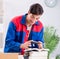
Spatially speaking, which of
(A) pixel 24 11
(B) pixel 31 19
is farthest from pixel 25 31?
(A) pixel 24 11

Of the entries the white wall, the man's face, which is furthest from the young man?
the white wall

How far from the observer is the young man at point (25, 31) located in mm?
1943

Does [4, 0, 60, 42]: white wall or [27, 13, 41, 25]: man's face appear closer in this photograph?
[27, 13, 41, 25]: man's face

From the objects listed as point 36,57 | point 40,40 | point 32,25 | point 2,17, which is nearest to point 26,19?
point 32,25

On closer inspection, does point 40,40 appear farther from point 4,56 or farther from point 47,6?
point 47,6

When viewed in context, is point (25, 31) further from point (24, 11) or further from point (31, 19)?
point (24, 11)

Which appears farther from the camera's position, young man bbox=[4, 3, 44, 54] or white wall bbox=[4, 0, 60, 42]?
white wall bbox=[4, 0, 60, 42]

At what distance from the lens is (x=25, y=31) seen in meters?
2.04

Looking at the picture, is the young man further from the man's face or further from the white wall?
the white wall

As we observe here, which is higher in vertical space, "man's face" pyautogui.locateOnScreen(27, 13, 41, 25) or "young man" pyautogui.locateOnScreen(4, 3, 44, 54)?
"man's face" pyautogui.locateOnScreen(27, 13, 41, 25)

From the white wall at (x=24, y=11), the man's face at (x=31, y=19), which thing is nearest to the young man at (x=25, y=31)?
the man's face at (x=31, y=19)

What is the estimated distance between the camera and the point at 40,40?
208cm

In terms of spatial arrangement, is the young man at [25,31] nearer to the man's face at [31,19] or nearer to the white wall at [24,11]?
the man's face at [31,19]

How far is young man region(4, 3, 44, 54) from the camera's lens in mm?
1943
